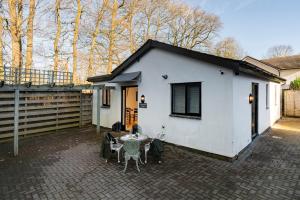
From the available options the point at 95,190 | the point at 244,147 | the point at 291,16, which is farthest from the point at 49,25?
the point at 291,16

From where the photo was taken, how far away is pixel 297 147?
7371 mm

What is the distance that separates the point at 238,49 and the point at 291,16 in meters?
11.0

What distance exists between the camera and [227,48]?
82.6 ft

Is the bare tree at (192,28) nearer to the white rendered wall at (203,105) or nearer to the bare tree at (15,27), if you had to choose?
the bare tree at (15,27)

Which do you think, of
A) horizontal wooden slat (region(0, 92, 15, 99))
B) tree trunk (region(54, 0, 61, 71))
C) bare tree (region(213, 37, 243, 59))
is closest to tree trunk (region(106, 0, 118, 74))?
tree trunk (region(54, 0, 61, 71))

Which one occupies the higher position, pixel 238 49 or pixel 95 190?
pixel 238 49

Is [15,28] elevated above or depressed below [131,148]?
above

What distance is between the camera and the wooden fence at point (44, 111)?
8.46m

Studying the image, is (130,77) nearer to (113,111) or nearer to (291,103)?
(113,111)

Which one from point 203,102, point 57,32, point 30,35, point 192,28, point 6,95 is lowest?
point 203,102

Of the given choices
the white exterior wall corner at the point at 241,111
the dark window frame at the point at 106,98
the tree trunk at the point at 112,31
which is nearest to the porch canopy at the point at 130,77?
the dark window frame at the point at 106,98

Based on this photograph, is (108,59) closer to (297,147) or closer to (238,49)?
(297,147)

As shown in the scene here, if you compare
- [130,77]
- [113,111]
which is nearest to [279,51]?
[113,111]

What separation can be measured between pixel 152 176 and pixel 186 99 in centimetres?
328
